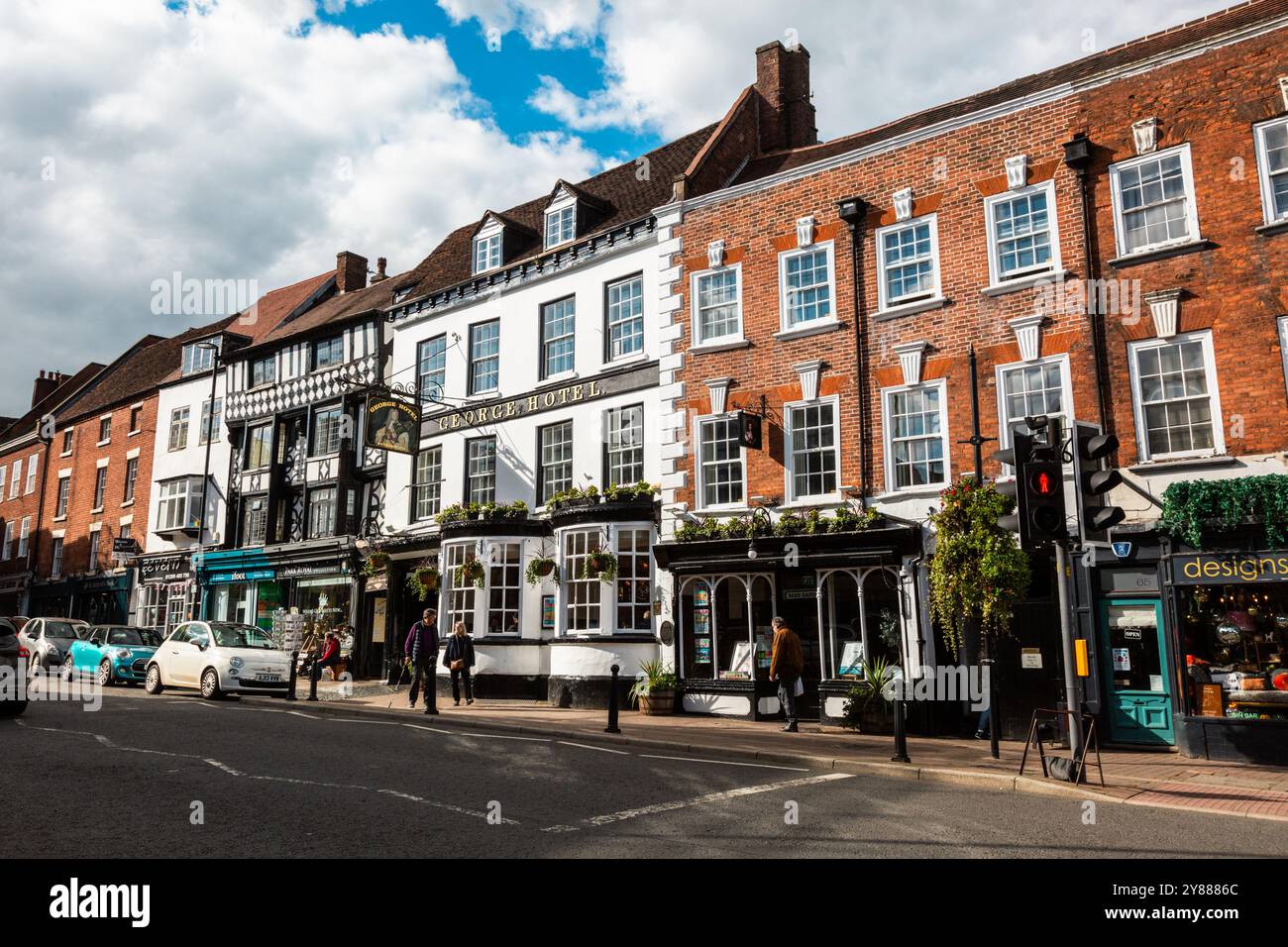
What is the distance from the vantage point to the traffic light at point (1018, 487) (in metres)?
9.56

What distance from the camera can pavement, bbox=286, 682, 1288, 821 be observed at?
9.52 metres

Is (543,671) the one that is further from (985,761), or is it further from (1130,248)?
(1130,248)

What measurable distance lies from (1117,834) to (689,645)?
11.3 m

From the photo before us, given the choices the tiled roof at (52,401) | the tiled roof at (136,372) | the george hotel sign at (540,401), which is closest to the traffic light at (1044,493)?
the george hotel sign at (540,401)

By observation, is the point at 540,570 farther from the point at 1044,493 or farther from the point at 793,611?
the point at 1044,493

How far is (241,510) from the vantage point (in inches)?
1235

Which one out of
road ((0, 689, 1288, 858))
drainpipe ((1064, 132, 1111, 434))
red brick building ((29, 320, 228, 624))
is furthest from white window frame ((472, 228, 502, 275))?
red brick building ((29, 320, 228, 624))

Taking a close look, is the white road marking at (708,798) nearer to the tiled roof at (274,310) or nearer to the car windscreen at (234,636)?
the car windscreen at (234,636)

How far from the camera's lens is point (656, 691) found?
17.7 meters

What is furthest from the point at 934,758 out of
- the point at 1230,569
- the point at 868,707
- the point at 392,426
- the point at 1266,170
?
the point at 392,426

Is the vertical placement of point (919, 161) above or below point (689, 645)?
above

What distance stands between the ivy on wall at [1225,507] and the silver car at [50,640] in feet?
81.1

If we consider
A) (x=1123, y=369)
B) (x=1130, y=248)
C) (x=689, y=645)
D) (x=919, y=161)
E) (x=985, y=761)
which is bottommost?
(x=985, y=761)
